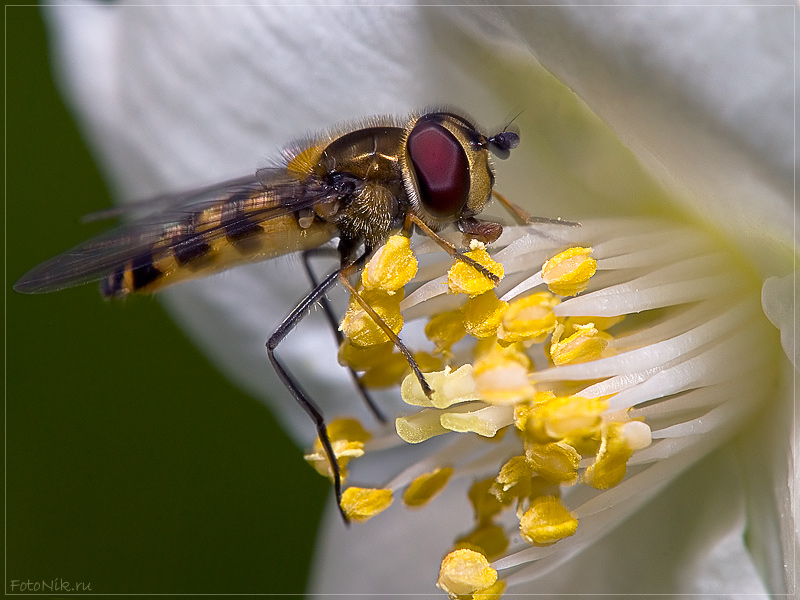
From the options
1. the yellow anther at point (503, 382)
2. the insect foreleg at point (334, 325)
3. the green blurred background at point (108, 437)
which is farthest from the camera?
the green blurred background at point (108, 437)

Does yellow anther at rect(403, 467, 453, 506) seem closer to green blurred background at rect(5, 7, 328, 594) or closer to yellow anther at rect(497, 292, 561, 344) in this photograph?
yellow anther at rect(497, 292, 561, 344)

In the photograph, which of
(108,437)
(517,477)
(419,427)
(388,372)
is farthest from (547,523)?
(108,437)

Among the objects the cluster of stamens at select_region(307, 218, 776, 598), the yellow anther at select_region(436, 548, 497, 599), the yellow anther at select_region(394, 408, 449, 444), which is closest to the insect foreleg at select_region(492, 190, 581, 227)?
the cluster of stamens at select_region(307, 218, 776, 598)

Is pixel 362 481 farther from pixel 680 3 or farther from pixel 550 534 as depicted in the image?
pixel 680 3

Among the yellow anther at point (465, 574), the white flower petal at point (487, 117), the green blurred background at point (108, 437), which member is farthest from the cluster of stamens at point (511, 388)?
the green blurred background at point (108, 437)

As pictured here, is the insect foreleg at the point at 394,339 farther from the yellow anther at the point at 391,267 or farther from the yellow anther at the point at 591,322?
the yellow anther at the point at 591,322
